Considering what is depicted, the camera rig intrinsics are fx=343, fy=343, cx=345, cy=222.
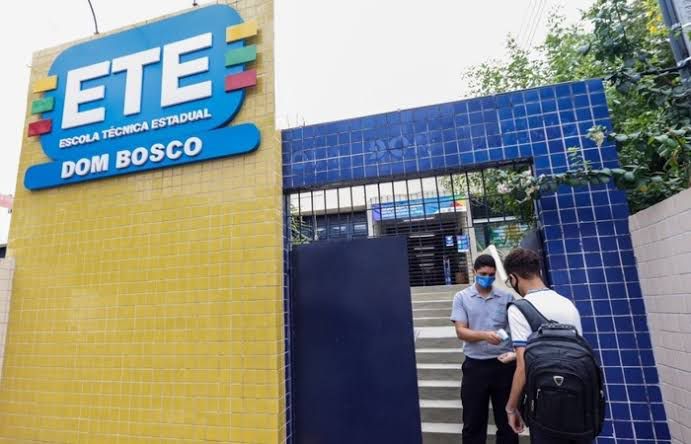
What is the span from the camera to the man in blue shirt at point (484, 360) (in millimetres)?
2311

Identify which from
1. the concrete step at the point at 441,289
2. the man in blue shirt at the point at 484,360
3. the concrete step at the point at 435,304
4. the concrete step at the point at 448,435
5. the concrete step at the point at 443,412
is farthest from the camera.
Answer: the concrete step at the point at 441,289

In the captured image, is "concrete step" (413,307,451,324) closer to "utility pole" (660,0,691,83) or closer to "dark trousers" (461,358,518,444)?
"dark trousers" (461,358,518,444)

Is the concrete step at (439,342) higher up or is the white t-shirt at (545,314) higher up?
the white t-shirt at (545,314)

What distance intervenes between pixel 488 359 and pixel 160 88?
12.0 feet

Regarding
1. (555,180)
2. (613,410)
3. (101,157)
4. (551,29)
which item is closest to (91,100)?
(101,157)

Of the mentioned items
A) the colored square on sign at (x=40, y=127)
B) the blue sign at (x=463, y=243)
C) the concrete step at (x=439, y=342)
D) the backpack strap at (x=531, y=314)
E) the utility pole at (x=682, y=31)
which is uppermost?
the colored square on sign at (x=40, y=127)

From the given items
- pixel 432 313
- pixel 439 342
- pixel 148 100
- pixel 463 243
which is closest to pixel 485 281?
pixel 439 342

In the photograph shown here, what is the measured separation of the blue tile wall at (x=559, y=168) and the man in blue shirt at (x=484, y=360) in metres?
0.47

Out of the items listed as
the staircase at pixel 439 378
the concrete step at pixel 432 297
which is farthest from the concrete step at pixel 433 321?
the concrete step at pixel 432 297

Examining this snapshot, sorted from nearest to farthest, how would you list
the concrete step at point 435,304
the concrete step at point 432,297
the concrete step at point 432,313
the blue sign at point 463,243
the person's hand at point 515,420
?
the person's hand at point 515,420 → the concrete step at point 432,313 → the concrete step at point 435,304 → the concrete step at point 432,297 → the blue sign at point 463,243

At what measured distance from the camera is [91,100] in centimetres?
347

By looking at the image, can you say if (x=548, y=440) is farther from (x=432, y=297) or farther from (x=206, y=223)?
(x=432, y=297)

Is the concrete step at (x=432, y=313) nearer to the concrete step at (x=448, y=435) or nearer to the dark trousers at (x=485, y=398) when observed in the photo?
the concrete step at (x=448, y=435)

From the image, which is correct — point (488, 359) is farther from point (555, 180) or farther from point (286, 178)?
point (286, 178)
